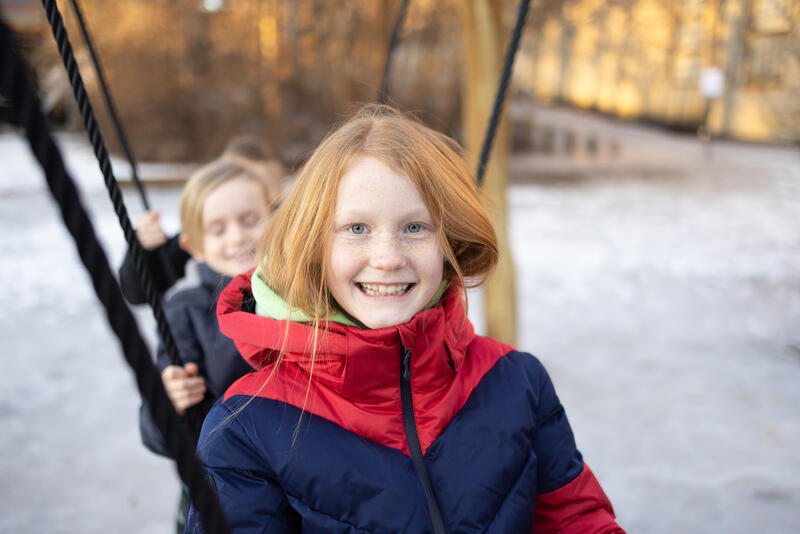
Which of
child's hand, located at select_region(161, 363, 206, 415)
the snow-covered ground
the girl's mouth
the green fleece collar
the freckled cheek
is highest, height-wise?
the freckled cheek

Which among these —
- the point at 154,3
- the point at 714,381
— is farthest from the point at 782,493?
the point at 154,3

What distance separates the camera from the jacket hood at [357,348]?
2.43ft

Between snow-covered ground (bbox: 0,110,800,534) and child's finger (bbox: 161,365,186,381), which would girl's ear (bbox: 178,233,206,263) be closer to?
child's finger (bbox: 161,365,186,381)

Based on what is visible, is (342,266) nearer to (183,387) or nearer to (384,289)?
(384,289)

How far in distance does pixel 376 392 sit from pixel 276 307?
0.16 metres

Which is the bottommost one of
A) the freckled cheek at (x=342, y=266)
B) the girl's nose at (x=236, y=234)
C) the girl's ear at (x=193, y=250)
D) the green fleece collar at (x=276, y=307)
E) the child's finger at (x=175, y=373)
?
the child's finger at (x=175, y=373)

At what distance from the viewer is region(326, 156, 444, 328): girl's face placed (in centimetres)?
75

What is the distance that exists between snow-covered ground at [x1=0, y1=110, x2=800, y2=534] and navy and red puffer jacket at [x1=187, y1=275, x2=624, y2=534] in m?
1.28

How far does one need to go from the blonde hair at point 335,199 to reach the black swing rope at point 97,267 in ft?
1.30

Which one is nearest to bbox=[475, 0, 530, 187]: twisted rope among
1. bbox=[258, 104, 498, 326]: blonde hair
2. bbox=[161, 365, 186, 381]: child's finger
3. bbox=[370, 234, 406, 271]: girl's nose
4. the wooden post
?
bbox=[258, 104, 498, 326]: blonde hair

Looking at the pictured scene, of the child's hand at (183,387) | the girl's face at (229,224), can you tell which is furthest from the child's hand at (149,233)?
the child's hand at (183,387)

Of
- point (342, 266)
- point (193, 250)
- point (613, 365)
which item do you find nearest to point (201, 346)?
point (193, 250)

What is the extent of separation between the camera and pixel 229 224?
1269 millimetres

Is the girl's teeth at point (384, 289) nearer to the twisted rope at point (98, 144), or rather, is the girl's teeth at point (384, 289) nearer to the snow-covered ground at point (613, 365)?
the twisted rope at point (98, 144)
